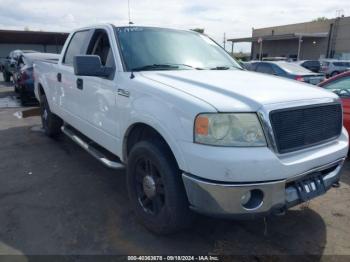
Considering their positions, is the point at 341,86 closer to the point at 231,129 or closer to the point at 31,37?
the point at 231,129

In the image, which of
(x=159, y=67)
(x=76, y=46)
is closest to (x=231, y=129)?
(x=159, y=67)

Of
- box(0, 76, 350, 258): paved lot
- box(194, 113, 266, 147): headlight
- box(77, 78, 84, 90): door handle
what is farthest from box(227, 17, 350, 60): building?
box(194, 113, 266, 147): headlight

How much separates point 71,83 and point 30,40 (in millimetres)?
33518

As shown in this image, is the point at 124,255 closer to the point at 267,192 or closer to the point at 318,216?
the point at 267,192

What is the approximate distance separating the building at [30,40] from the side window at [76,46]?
3052 cm

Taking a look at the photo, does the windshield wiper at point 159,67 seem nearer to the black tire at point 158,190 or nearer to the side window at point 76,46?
the black tire at point 158,190

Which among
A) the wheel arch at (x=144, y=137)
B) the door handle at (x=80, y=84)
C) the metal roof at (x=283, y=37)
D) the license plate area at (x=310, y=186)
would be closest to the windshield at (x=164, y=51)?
the wheel arch at (x=144, y=137)

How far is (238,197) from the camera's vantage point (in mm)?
2564

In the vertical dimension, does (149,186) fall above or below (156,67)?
below

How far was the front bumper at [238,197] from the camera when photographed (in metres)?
2.54

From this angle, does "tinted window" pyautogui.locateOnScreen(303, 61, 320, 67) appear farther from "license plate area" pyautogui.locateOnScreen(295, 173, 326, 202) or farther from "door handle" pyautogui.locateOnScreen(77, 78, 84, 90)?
"license plate area" pyautogui.locateOnScreen(295, 173, 326, 202)

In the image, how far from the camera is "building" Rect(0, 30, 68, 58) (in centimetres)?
3328

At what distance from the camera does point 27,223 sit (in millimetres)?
3502

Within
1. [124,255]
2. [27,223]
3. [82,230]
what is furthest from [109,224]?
[27,223]
